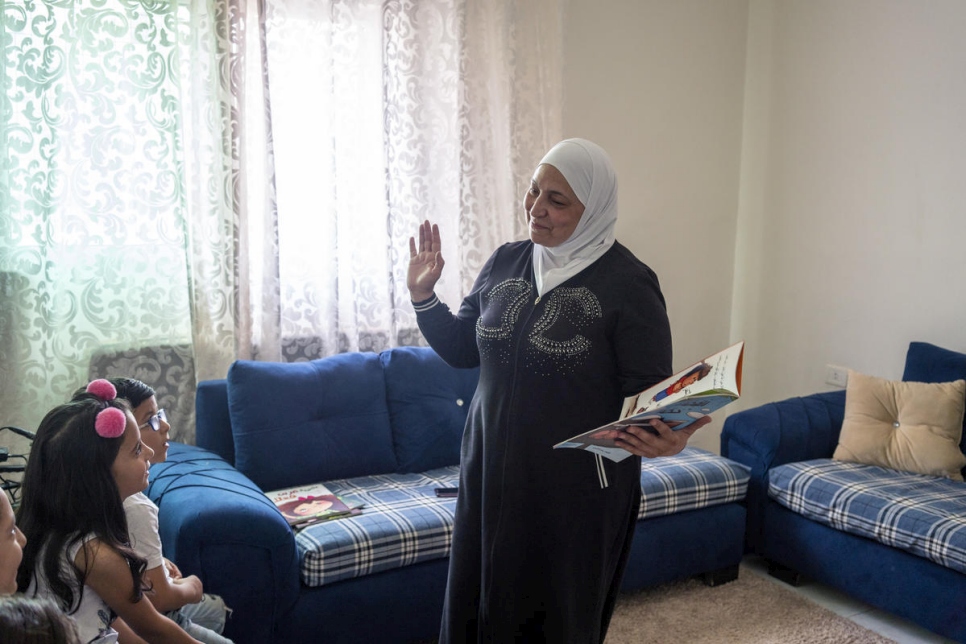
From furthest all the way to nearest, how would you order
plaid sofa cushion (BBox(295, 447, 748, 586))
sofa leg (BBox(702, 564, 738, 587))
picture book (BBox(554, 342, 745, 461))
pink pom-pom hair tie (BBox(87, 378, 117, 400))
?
sofa leg (BBox(702, 564, 738, 587)) < plaid sofa cushion (BBox(295, 447, 748, 586)) < pink pom-pom hair tie (BBox(87, 378, 117, 400)) < picture book (BBox(554, 342, 745, 461))

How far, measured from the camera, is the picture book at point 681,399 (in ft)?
4.61

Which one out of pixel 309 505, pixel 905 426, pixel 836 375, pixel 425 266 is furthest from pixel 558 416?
pixel 836 375

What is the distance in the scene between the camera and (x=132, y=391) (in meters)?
1.94

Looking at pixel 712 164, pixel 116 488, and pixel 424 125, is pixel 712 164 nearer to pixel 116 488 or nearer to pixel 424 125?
pixel 424 125

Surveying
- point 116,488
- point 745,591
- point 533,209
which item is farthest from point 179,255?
point 745,591

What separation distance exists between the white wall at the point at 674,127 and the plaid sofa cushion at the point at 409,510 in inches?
48.5

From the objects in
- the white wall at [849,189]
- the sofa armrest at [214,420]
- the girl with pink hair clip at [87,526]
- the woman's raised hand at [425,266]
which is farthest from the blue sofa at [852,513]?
the girl with pink hair clip at [87,526]

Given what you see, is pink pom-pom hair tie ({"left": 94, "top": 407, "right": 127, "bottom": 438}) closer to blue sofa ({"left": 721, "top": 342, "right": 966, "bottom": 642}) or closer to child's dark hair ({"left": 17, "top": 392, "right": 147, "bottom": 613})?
child's dark hair ({"left": 17, "top": 392, "right": 147, "bottom": 613})

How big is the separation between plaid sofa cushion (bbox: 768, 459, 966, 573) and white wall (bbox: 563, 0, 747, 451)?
4.22 feet

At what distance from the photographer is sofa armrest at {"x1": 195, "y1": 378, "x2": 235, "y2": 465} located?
281cm

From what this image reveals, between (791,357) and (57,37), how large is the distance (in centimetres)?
338

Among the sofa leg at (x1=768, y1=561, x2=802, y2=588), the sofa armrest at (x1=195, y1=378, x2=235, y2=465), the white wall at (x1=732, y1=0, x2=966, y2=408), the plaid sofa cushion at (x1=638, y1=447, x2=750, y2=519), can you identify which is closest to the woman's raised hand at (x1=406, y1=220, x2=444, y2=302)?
the sofa armrest at (x1=195, y1=378, x2=235, y2=465)

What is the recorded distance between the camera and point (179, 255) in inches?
114

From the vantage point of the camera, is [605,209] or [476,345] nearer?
[605,209]
